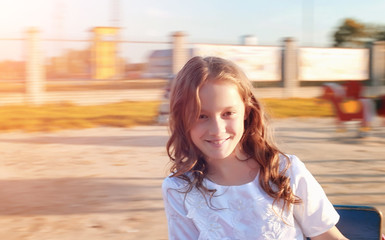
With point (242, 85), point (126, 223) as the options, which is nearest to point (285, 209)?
point (242, 85)

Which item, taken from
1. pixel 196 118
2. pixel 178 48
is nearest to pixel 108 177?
pixel 196 118

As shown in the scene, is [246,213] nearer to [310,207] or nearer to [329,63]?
[310,207]

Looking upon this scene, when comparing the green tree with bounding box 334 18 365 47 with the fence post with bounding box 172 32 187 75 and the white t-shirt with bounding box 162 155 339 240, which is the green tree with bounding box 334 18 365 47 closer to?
the fence post with bounding box 172 32 187 75

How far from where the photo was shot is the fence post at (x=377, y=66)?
18.0m

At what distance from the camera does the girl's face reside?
4.97ft

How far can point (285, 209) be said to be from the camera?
5.03 feet

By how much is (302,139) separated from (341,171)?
240cm

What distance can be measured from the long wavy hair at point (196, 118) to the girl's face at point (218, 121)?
0.08 ft

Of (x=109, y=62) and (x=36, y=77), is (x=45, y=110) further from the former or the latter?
(x=109, y=62)

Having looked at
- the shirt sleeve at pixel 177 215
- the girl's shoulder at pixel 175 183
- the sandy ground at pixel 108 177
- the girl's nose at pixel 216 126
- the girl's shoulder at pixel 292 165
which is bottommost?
the sandy ground at pixel 108 177

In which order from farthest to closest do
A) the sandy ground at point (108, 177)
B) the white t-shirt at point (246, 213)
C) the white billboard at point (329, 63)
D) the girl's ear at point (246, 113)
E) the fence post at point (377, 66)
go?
1. the fence post at point (377, 66)
2. the white billboard at point (329, 63)
3. the sandy ground at point (108, 177)
4. the girl's ear at point (246, 113)
5. the white t-shirt at point (246, 213)

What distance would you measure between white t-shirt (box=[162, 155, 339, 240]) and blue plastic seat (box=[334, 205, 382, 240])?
18 centimetres

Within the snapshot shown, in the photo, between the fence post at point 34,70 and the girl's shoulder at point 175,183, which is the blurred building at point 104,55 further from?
the girl's shoulder at point 175,183

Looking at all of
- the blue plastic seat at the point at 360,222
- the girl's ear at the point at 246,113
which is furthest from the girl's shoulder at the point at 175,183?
the blue plastic seat at the point at 360,222
